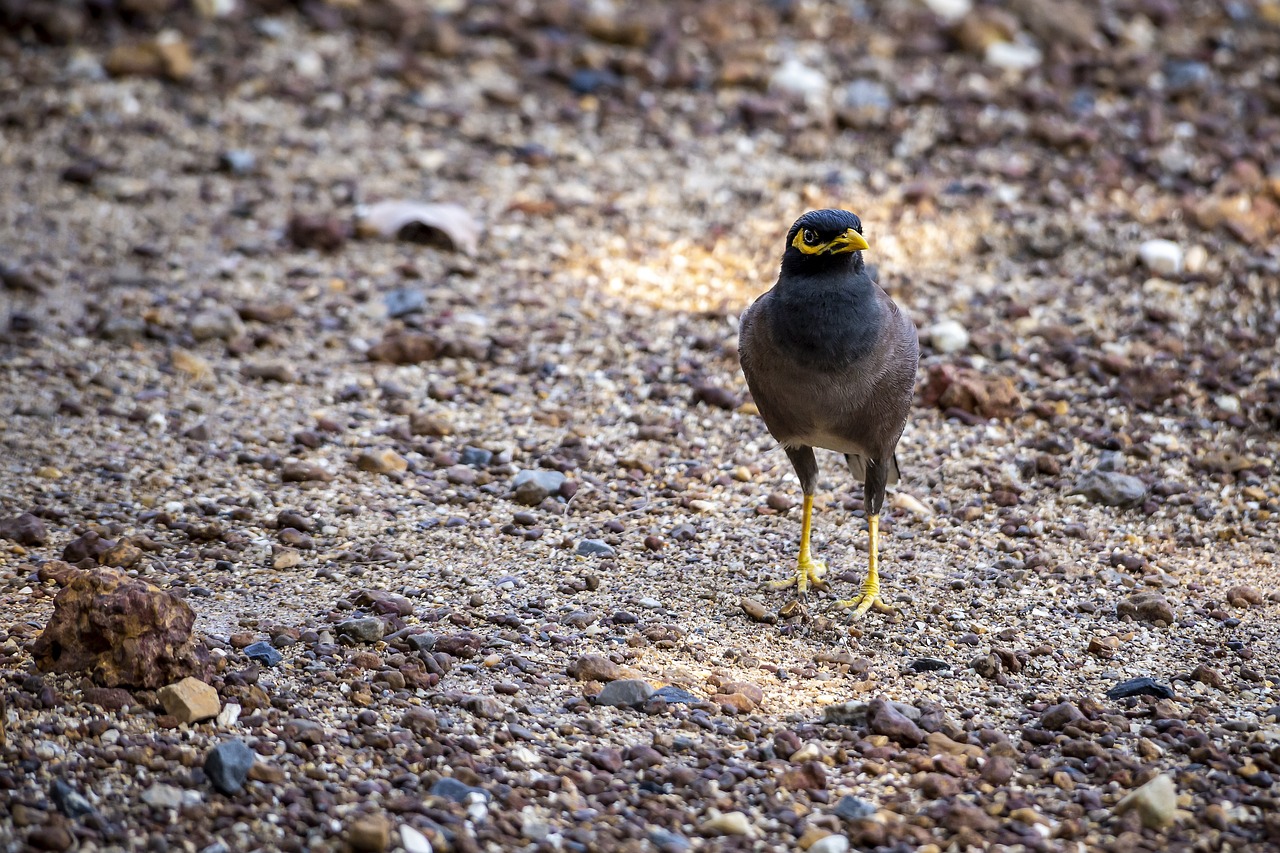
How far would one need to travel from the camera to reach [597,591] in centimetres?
493

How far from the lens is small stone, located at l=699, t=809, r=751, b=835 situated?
358 cm

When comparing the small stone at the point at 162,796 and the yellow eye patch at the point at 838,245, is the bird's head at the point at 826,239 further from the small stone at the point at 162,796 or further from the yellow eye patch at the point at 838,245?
the small stone at the point at 162,796

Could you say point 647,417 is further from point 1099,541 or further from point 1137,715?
point 1137,715

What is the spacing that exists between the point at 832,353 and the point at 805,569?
857mm

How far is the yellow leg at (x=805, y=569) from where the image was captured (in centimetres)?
508

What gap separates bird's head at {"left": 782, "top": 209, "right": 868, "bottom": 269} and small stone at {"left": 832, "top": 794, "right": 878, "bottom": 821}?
1865 millimetres

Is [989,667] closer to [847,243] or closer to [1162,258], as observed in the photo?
[847,243]

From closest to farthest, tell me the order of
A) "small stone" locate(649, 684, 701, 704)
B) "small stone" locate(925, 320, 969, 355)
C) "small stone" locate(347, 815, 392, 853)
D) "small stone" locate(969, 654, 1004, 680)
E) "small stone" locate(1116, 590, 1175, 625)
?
"small stone" locate(347, 815, 392, 853) < "small stone" locate(649, 684, 701, 704) < "small stone" locate(969, 654, 1004, 680) < "small stone" locate(1116, 590, 1175, 625) < "small stone" locate(925, 320, 969, 355)

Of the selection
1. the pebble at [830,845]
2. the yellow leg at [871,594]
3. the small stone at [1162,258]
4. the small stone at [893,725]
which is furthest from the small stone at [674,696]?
the small stone at [1162,258]

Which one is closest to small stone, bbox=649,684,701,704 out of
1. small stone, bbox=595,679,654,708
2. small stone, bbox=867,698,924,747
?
small stone, bbox=595,679,654,708

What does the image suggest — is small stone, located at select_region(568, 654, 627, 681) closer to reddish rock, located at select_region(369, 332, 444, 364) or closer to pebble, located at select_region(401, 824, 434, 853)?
pebble, located at select_region(401, 824, 434, 853)

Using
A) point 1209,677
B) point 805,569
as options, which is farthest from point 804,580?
point 1209,677

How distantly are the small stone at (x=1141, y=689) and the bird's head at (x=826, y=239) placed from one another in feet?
5.38

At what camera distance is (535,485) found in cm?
555
